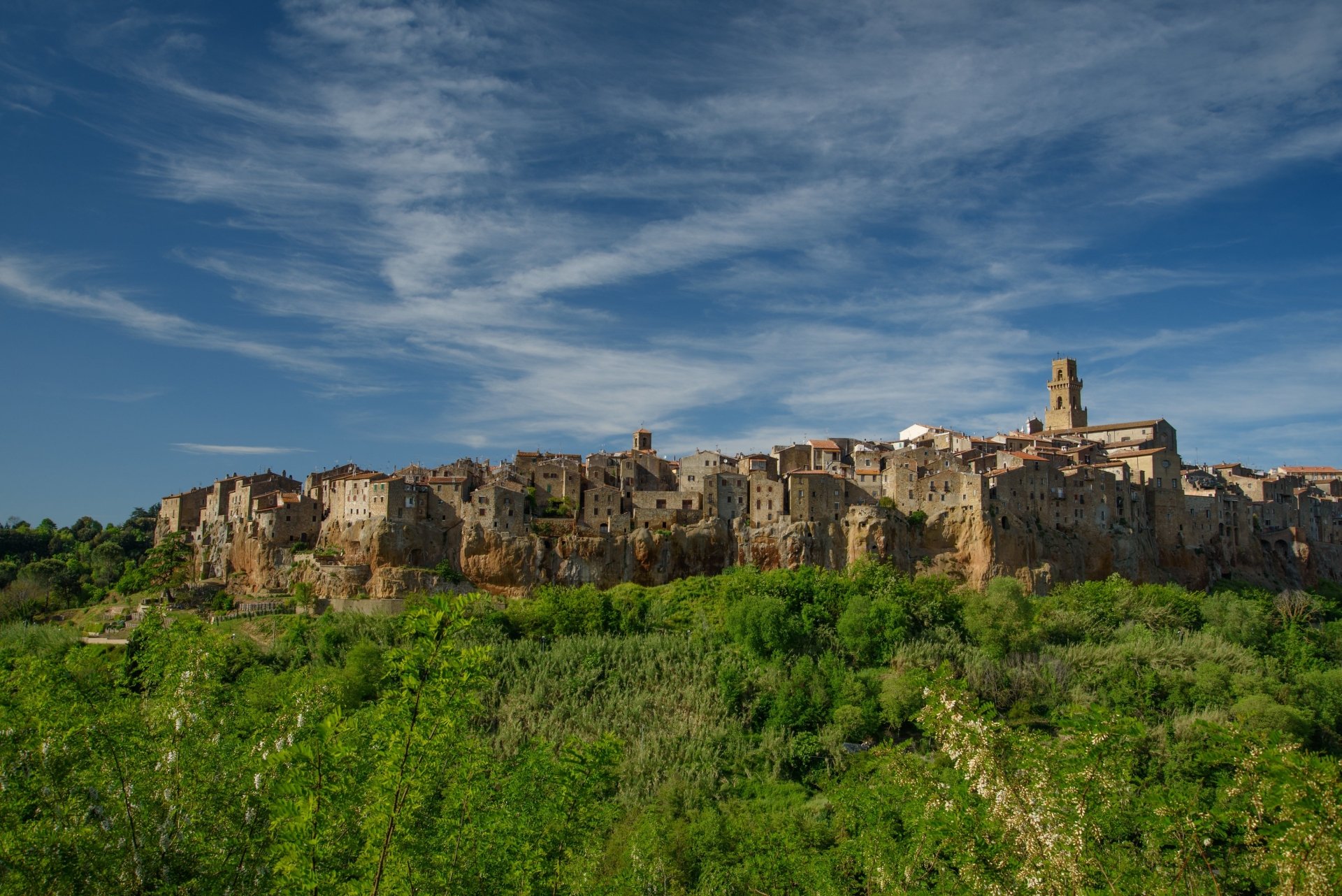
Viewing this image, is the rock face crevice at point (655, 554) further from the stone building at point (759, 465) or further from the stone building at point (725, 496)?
the stone building at point (759, 465)

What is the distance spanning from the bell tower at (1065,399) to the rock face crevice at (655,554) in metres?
25.2

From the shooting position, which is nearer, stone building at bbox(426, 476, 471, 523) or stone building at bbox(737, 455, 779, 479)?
stone building at bbox(426, 476, 471, 523)

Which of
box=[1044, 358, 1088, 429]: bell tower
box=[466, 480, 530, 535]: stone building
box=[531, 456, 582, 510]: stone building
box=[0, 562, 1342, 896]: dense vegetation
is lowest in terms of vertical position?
box=[0, 562, 1342, 896]: dense vegetation

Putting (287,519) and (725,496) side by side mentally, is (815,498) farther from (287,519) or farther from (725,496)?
(287,519)

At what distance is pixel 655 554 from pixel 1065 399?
4828 centimetres

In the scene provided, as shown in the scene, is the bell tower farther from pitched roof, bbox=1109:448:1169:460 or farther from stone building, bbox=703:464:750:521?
stone building, bbox=703:464:750:521

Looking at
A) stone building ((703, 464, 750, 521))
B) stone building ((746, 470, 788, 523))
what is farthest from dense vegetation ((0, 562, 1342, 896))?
stone building ((703, 464, 750, 521))

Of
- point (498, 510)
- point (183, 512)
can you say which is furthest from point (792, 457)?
point (183, 512)

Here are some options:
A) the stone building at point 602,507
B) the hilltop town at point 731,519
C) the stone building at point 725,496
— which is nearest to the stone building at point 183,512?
the hilltop town at point 731,519

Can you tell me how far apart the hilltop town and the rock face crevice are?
10cm

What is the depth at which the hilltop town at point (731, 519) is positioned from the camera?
60750mm

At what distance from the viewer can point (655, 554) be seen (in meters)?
62.6

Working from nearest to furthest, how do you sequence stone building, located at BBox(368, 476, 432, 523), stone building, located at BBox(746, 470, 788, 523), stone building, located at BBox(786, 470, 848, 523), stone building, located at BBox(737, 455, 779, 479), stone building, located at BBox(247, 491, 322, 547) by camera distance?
1. stone building, located at BBox(368, 476, 432, 523)
2. stone building, located at BBox(247, 491, 322, 547)
3. stone building, located at BBox(786, 470, 848, 523)
4. stone building, located at BBox(746, 470, 788, 523)
5. stone building, located at BBox(737, 455, 779, 479)

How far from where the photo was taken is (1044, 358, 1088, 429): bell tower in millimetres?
91562
